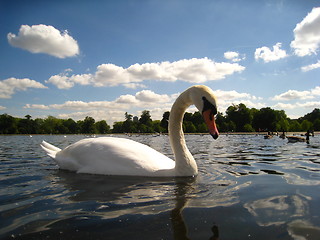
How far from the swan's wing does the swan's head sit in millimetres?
1305

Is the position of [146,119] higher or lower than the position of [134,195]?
higher

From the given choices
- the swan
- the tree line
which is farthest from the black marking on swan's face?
the tree line

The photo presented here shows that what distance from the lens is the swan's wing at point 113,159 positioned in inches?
196

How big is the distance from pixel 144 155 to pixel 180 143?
2.40 ft

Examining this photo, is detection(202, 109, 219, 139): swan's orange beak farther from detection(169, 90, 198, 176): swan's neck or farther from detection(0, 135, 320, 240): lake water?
detection(0, 135, 320, 240): lake water

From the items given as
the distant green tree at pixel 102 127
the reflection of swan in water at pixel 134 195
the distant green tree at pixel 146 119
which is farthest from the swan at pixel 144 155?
the distant green tree at pixel 102 127

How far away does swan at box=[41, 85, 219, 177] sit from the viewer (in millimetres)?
Result: 4809

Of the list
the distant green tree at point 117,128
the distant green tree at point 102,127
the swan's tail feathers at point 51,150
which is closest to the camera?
the swan's tail feathers at point 51,150

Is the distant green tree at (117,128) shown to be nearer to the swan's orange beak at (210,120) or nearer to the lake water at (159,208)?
the lake water at (159,208)

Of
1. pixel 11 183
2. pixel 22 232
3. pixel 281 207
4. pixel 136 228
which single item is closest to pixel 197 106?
pixel 281 207

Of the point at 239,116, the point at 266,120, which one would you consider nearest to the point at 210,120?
the point at 266,120

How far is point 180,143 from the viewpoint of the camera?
5289 millimetres

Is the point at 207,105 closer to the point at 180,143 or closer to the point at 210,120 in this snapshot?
the point at 210,120

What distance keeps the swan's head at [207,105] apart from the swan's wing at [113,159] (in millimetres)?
1305
